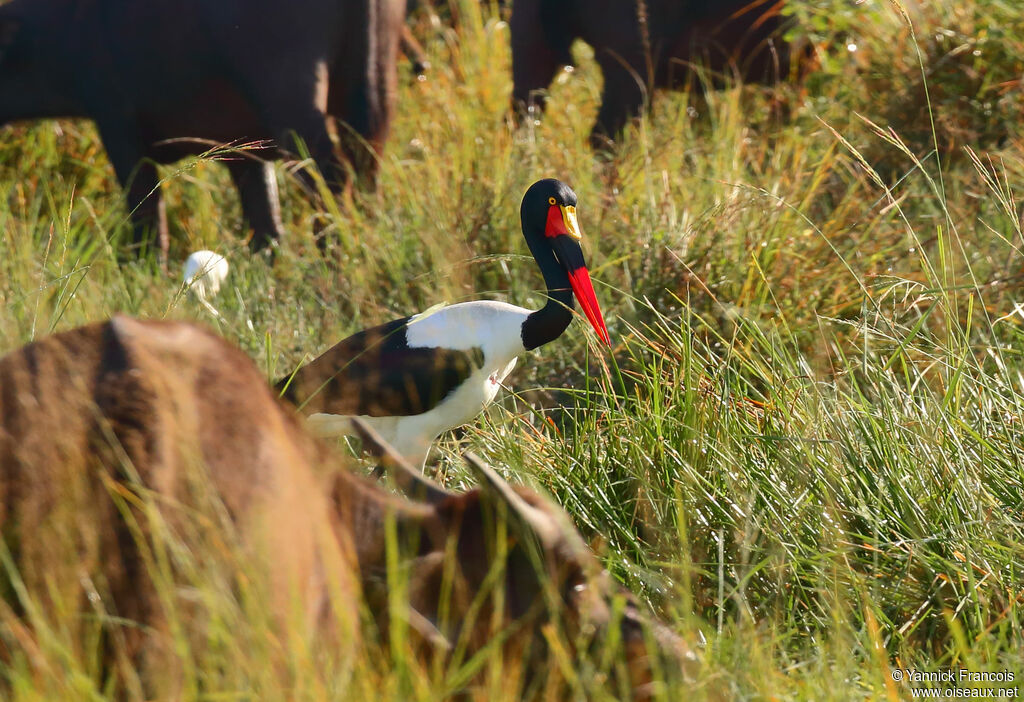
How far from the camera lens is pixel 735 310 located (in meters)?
3.26

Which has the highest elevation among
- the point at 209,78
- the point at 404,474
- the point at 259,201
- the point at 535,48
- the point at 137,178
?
the point at 404,474

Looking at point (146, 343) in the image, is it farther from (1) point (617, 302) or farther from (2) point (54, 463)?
(1) point (617, 302)

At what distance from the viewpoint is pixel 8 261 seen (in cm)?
470

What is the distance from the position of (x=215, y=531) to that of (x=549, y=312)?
2274mm

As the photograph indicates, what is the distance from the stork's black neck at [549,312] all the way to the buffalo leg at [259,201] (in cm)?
225

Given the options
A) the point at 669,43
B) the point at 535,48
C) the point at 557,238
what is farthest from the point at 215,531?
the point at 535,48

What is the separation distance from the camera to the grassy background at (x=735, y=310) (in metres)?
2.41

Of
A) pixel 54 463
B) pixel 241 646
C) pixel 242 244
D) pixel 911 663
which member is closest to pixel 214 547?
pixel 241 646

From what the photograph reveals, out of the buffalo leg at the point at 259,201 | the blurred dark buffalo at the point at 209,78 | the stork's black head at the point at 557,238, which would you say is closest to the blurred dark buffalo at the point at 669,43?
the blurred dark buffalo at the point at 209,78

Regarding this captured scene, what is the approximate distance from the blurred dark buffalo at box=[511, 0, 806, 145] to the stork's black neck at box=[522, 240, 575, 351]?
2.19 meters

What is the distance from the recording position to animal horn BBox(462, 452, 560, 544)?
1620 millimetres

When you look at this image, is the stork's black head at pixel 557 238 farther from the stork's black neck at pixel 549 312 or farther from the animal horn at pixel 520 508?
the animal horn at pixel 520 508

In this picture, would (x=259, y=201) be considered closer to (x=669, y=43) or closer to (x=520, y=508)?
(x=669, y=43)

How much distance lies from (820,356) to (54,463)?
253 cm
